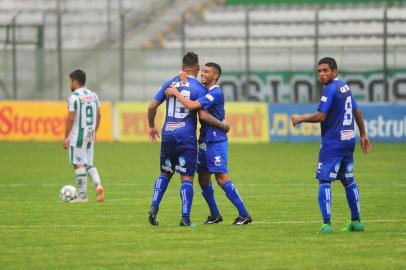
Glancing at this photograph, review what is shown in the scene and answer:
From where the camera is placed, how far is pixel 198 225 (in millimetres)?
14422

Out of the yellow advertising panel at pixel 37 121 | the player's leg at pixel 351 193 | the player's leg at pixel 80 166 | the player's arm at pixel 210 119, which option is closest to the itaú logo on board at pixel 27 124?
the yellow advertising panel at pixel 37 121

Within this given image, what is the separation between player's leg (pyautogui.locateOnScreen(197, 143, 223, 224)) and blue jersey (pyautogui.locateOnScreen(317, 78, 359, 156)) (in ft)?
5.96

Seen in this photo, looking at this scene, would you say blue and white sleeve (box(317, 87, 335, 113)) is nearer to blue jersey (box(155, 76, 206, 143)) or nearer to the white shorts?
blue jersey (box(155, 76, 206, 143))

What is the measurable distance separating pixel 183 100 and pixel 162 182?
3.63 ft

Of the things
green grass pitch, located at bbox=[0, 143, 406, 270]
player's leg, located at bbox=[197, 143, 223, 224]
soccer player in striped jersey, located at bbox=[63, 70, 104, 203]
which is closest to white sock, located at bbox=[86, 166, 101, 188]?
soccer player in striped jersey, located at bbox=[63, 70, 104, 203]

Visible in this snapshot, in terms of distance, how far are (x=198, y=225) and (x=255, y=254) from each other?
3120 mm

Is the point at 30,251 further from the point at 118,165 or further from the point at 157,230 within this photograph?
the point at 118,165

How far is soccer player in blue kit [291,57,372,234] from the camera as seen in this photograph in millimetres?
13125

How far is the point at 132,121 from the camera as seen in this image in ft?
116

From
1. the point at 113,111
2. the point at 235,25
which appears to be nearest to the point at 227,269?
the point at 113,111

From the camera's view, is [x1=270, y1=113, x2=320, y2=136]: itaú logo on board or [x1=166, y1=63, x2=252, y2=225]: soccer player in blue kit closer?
[x1=166, y1=63, x2=252, y2=225]: soccer player in blue kit

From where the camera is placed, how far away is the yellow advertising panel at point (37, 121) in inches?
1401

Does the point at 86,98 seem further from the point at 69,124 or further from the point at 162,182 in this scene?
the point at 162,182

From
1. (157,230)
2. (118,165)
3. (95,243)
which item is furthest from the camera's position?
(118,165)
